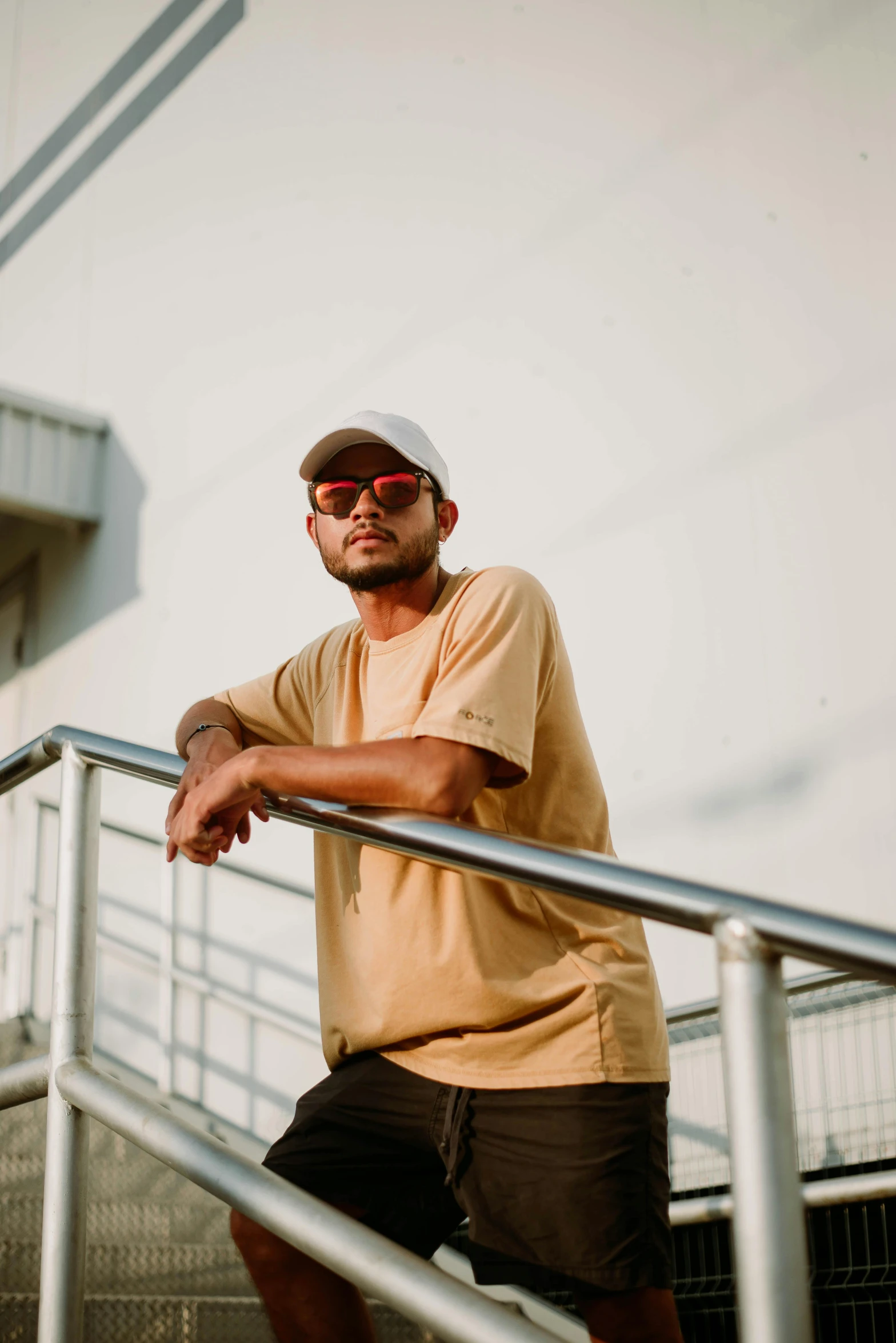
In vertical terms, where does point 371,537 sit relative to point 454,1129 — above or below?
above

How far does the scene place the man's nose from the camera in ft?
5.52

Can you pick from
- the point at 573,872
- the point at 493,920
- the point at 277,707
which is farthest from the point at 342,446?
the point at 573,872

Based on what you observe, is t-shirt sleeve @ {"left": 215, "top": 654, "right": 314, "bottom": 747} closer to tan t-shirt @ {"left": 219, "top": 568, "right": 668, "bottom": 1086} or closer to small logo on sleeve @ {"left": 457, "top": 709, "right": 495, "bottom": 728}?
tan t-shirt @ {"left": 219, "top": 568, "right": 668, "bottom": 1086}

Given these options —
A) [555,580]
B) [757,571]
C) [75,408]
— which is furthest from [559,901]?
[75,408]

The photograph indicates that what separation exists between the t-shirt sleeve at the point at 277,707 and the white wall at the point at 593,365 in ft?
6.65

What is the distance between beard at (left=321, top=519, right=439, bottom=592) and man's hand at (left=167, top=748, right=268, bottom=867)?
1.06 ft

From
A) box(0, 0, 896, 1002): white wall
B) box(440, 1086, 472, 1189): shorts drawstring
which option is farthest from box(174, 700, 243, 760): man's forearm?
box(0, 0, 896, 1002): white wall

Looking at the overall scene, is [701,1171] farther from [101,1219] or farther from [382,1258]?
[382,1258]

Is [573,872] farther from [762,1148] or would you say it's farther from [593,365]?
[593,365]

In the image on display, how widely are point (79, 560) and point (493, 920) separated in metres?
5.65

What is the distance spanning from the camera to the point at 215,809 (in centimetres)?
146

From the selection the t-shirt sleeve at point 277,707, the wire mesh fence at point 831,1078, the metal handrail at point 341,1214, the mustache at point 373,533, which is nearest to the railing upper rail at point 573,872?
the metal handrail at point 341,1214

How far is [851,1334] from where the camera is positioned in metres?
2.75

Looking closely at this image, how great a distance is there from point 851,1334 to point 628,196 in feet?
11.6
